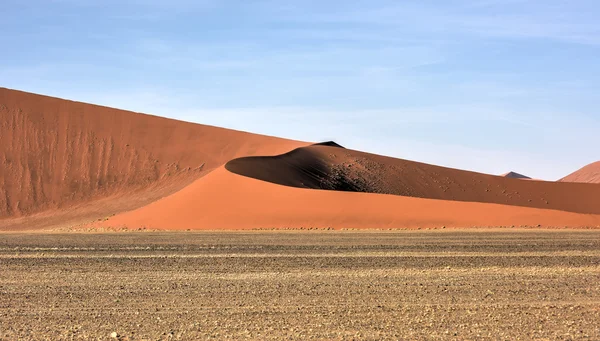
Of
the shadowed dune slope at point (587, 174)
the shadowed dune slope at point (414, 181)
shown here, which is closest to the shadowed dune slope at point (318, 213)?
the shadowed dune slope at point (414, 181)

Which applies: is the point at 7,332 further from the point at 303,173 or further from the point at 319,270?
the point at 303,173

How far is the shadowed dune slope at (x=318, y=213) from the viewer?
31172mm

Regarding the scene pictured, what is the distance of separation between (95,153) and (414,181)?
2238 cm

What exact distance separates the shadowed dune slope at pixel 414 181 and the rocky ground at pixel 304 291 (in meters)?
25.1

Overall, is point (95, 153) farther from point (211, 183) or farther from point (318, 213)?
point (318, 213)

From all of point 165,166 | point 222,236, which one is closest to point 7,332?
point 222,236

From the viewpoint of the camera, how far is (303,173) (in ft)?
159

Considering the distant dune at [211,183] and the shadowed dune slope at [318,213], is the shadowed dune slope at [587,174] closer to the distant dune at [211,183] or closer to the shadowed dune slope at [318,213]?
the distant dune at [211,183]

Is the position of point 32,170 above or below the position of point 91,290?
above

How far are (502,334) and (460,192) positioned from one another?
48.0 meters

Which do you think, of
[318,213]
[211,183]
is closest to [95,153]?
[211,183]

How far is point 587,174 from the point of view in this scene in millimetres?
111875

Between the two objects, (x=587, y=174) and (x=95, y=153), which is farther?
(x=587, y=174)

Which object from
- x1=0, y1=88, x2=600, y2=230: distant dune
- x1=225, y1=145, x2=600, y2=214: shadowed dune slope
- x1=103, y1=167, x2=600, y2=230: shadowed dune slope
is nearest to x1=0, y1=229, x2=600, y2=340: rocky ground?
x1=103, y1=167, x2=600, y2=230: shadowed dune slope
